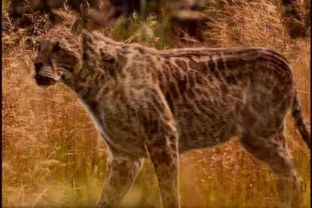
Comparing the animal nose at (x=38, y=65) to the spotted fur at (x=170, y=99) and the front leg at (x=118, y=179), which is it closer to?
the spotted fur at (x=170, y=99)

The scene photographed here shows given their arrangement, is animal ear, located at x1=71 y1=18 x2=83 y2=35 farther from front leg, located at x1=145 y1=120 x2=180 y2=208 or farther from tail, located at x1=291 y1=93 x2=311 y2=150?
tail, located at x1=291 y1=93 x2=311 y2=150

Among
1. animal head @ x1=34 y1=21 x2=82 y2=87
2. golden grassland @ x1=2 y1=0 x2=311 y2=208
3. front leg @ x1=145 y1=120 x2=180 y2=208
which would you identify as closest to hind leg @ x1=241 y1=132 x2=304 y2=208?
golden grassland @ x1=2 y1=0 x2=311 y2=208

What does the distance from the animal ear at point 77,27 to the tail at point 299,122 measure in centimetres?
195

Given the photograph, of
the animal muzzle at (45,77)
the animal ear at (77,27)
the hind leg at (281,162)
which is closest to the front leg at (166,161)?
the hind leg at (281,162)

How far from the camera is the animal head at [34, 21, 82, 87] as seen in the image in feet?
25.1

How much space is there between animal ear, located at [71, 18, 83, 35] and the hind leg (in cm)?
164

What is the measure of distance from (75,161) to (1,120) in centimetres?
79

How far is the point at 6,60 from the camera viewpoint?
993 centimetres

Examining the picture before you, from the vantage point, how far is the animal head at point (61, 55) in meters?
7.64

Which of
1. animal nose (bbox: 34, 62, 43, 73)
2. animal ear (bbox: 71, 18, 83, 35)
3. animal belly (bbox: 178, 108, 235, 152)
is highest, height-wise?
animal ear (bbox: 71, 18, 83, 35)

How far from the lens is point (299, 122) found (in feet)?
27.7

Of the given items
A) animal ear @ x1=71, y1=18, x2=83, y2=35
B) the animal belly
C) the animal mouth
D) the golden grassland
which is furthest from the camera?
the golden grassland

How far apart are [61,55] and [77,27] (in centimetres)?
25

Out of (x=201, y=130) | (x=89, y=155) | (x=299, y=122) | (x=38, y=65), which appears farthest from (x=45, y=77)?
(x=299, y=122)
